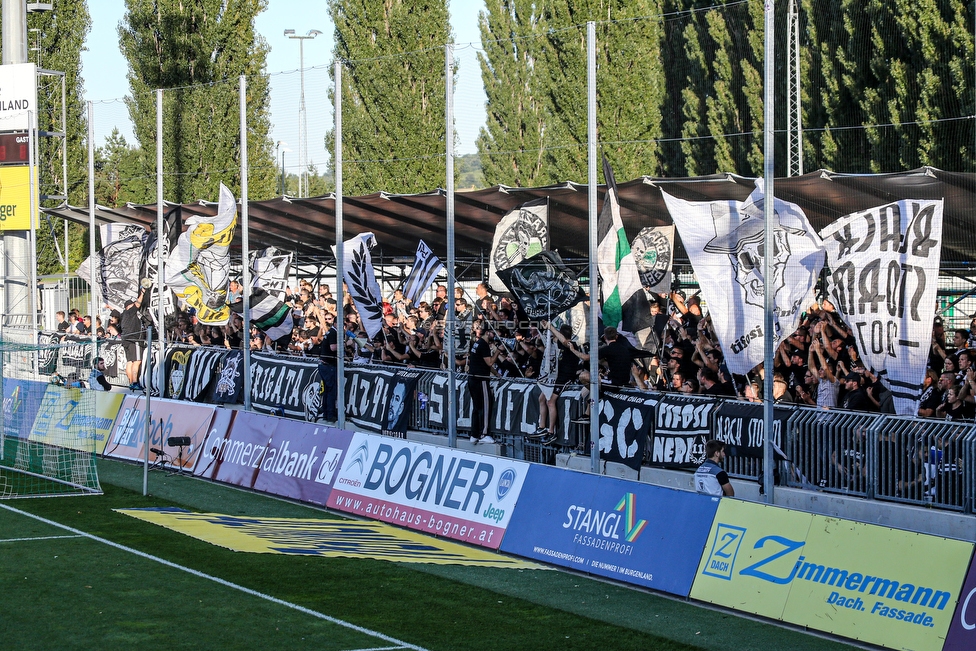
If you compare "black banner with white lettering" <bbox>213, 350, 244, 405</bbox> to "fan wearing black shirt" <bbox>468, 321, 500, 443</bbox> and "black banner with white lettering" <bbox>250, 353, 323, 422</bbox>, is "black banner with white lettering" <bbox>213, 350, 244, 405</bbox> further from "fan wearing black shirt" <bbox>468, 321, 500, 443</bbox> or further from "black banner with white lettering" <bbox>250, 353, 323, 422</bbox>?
"fan wearing black shirt" <bbox>468, 321, 500, 443</bbox>

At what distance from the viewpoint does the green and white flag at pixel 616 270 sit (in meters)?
14.8

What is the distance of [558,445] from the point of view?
1675 centimetres

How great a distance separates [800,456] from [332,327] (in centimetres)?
982

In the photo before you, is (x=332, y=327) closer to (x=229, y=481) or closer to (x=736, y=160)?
(x=229, y=481)

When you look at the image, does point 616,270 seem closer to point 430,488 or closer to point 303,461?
point 430,488

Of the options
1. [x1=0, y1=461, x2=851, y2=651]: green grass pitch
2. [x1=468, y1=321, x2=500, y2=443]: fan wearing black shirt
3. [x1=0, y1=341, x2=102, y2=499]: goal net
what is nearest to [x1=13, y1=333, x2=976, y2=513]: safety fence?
[x1=468, y1=321, x2=500, y2=443]: fan wearing black shirt

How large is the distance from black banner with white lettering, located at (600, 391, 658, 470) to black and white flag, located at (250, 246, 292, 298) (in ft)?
26.0

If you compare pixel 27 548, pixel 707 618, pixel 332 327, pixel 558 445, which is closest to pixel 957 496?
pixel 707 618

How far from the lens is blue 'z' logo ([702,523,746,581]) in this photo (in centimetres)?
1118

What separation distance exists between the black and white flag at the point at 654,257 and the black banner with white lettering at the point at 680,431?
1.61m

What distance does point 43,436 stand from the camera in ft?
65.9

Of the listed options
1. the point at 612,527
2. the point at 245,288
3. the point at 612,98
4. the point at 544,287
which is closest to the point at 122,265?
the point at 245,288

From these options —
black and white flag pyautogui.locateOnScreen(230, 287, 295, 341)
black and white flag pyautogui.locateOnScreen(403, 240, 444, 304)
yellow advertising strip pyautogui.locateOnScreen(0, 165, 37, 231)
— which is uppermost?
yellow advertising strip pyautogui.locateOnScreen(0, 165, 37, 231)

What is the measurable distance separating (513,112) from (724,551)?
1515cm
